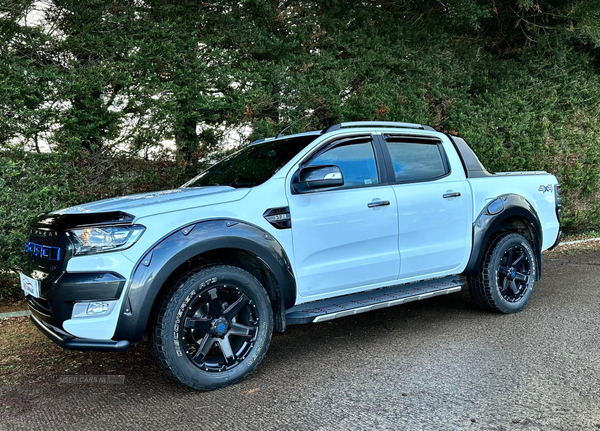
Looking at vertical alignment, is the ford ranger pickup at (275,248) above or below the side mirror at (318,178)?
below

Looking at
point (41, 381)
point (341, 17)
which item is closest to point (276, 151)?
point (41, 381)

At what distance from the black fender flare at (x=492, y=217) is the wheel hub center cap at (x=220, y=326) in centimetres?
264

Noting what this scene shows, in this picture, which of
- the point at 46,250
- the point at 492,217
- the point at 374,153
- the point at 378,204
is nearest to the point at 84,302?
the point at 46,250

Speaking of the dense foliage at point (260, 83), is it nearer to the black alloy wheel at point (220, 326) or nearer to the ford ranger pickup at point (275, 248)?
the ford ranger pickup at point (275, 248)

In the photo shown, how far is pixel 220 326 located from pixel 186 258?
1.75ft

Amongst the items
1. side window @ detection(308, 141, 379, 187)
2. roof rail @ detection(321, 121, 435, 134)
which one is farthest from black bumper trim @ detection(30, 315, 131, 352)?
roof rail @ detection(321, 121, 435, 134)

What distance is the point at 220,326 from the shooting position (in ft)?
11.9

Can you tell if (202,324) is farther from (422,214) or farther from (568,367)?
(568,367)

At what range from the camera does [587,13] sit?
9523 mm

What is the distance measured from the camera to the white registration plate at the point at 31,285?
357cm

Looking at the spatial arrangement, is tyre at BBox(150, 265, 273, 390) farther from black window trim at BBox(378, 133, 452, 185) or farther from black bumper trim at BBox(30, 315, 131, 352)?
black window trim at BBox(378, 133, 452, 185)

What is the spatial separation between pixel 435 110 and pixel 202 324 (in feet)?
22.5

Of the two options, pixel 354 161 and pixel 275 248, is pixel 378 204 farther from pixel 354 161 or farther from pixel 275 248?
pixel 275 248

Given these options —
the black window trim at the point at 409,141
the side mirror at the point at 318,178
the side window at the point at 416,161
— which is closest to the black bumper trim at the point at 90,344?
the side mirror at the point at 318,178
